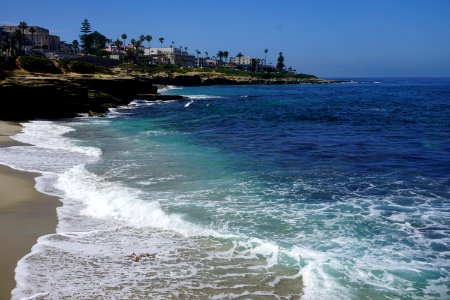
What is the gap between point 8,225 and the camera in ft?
33.3

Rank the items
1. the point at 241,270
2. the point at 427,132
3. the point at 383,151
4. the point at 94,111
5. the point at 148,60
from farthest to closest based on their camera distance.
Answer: the point at 148,60 < the point at 94,111 < the point at 427,132 < the point at 383,151 < the point at 241,270

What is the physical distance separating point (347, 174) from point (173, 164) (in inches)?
264

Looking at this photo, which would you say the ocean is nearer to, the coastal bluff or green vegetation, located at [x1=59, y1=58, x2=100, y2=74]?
the coastal bluff

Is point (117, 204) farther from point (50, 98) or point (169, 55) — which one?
point (169, 55)

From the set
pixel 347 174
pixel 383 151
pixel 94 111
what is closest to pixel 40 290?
pixel 347 174

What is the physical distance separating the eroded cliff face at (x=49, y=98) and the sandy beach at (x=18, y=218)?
65.1 feet

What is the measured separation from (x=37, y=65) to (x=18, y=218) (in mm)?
44650

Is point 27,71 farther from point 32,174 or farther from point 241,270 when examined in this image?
point 241,270

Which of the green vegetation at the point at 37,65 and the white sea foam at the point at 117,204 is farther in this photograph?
the green vegetation at the point at 37,65

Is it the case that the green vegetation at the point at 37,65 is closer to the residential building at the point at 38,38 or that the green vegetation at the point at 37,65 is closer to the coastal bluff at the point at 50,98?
the coastal bluff at the point at 50,98

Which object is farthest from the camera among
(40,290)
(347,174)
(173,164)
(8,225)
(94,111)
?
(94,111)

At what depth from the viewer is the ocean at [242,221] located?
24.2 ft

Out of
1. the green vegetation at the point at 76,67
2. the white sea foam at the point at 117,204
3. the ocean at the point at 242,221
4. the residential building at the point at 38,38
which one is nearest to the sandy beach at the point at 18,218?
the ocean at the point at 242,221

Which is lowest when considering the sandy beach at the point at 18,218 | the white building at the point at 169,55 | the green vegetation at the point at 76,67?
the sandy beach at the point at 18,218
